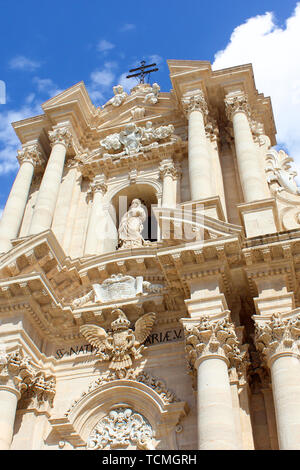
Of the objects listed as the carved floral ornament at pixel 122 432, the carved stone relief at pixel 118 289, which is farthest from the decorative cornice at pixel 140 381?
the carved stone relief at pixel 118 289

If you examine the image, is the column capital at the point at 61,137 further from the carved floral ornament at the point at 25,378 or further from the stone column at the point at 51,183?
the carved floral ornament at the point at 25,378

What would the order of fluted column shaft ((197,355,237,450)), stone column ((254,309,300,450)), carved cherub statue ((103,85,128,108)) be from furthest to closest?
carved cherub statue ((103,85,128,108)) < fluted column shaft ((197,355,237,450)) < stone column ((254,309,300,450))

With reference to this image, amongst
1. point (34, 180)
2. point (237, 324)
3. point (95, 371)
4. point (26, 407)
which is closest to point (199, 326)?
point (237, 324)

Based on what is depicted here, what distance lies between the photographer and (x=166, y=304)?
42.1 feet

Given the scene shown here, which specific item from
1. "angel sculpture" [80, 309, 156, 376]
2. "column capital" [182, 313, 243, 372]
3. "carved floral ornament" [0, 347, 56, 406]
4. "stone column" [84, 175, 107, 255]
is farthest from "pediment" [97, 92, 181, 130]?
"carved floral ornament" [0, 347, 56, 406]

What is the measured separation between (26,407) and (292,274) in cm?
656

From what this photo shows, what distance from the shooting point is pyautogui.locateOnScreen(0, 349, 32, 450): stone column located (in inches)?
427

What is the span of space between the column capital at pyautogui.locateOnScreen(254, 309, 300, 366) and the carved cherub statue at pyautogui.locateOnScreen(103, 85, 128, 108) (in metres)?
13.4

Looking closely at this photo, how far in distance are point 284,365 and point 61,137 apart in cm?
1223

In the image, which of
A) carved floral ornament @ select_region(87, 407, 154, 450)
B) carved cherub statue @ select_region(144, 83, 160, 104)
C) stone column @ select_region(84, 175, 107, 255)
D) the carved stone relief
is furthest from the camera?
carved cherub statue @ select_region(144, 83, 160, 104)

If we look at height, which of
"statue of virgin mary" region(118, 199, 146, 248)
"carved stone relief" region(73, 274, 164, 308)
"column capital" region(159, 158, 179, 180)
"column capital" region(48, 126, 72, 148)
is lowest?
"carved stone relief" region(73, 274, 164, 308)

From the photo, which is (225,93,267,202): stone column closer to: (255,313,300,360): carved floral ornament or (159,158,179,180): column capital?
(159,158,179,180): column capital

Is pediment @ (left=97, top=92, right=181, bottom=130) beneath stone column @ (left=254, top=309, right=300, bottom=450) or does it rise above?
above
